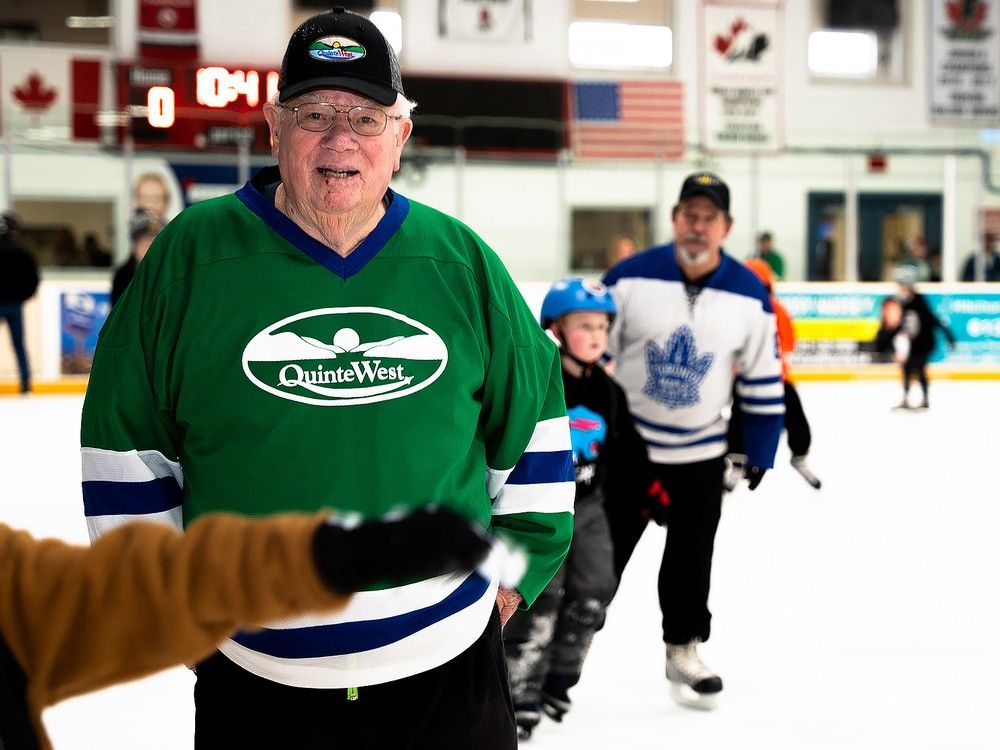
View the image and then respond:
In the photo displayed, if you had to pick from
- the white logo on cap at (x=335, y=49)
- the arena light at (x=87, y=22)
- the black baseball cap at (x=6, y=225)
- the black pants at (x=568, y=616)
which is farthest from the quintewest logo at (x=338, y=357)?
the arena light at (x=87, y=22)

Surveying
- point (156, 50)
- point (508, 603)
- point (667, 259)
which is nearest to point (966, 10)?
point (156, 50)

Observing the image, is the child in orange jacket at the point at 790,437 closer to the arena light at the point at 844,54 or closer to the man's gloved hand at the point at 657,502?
the man's gloved hand at the point at 657,502

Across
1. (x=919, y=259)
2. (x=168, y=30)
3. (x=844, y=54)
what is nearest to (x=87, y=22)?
(x=168, y=30)

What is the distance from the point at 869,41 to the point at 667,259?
1558 cm

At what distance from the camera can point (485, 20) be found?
16125mm

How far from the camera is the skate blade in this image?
3.37 metres

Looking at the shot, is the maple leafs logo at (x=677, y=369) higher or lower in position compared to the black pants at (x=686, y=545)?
higher

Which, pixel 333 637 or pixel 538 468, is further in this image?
pixel 538 468

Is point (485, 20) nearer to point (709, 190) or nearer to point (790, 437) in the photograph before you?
point (790, 437)

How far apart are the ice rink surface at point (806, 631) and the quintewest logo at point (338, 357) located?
40 centimetres

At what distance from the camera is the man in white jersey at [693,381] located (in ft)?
11.2

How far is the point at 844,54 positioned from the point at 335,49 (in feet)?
56.7

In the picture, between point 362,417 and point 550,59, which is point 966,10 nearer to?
point 550,59

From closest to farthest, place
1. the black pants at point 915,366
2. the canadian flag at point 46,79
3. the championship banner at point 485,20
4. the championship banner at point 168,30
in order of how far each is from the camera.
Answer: the black pants at point 915,366, the canadian flag at point 46,79, the championship banner at point 168,30, the championship banner at point 485,20
